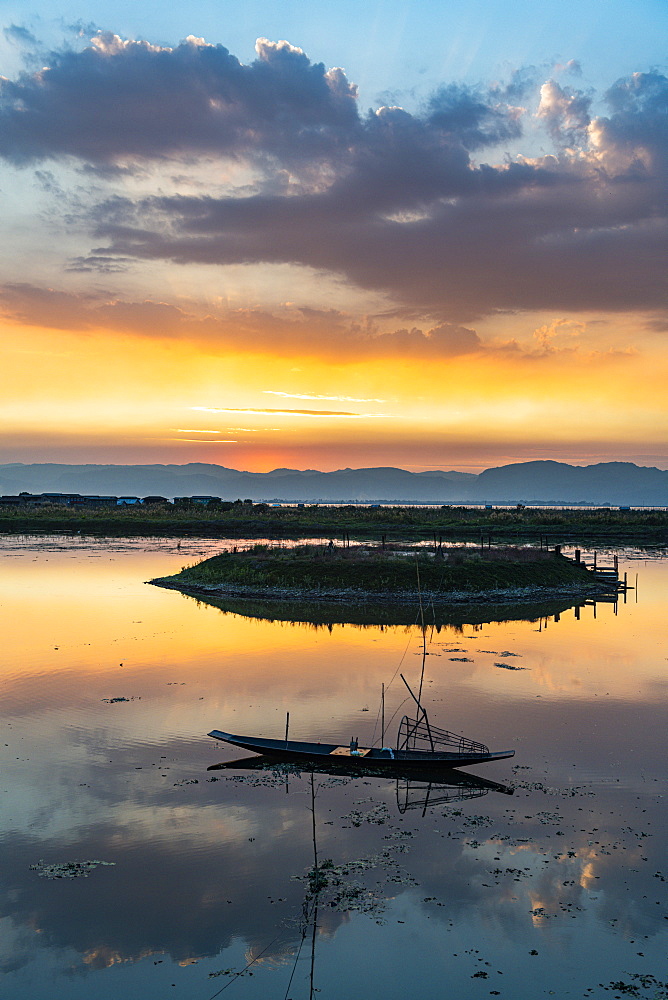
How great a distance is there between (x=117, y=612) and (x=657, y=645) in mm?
30517

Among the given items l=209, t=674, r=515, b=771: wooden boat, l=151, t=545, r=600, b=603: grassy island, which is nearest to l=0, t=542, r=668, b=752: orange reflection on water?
l=209, t=674, r=515, b=771: wooden boat

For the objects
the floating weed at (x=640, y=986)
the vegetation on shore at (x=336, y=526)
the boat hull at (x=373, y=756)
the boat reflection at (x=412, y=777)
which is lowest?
the floating weed at (x=640, y=986)

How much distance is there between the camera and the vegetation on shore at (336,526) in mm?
109144

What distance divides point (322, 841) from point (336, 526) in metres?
105

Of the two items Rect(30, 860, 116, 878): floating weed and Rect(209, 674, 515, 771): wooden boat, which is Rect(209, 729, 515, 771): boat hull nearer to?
Rect(209, 674, 515, 771): wooden boat

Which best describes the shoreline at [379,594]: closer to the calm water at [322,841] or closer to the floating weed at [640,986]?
the calm water at [322,841]

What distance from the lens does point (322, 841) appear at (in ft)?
50.4

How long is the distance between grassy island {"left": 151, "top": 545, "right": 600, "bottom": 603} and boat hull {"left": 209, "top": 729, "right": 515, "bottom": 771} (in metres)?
30.4

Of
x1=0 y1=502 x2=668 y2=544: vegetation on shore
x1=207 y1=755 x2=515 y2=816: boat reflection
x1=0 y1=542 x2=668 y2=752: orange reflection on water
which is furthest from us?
x1=0 y1=502 x2=668 y2=544: vegetation on shore

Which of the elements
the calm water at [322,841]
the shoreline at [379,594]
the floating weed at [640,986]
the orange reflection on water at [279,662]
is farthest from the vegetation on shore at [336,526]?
the floating weed at [640,986]

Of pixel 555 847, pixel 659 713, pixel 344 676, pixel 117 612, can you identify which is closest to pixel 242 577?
pixel 117 612

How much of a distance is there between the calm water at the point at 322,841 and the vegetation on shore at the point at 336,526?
72076 millimetres

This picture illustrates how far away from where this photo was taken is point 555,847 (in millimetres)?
15109

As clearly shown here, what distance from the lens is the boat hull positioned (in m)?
18.8
